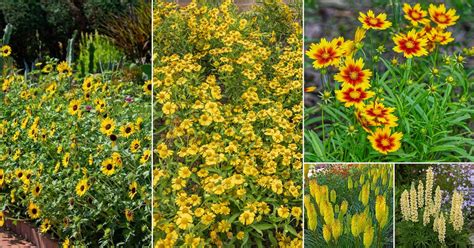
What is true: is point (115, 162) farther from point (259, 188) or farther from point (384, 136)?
point (384, 136)

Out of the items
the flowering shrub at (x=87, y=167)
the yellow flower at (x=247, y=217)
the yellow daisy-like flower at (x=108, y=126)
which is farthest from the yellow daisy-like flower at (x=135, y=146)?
the yellow flower at (x=247, y=217)

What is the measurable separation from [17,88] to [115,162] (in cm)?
154

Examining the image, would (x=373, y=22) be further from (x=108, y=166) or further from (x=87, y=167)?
(x=87, y=167)

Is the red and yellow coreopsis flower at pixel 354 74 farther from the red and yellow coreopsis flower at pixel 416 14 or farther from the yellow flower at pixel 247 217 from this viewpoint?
the yellow flower at pixel 247 217

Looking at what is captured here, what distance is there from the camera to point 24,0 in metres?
6.24

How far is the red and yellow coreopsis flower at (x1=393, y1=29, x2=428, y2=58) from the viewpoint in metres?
2.40

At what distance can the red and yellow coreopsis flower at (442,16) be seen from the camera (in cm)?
240

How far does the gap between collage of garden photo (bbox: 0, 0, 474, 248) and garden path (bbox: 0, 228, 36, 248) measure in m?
0.02

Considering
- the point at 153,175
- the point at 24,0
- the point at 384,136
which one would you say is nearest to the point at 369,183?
the point at 384,136

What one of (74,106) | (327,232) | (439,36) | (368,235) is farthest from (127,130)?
(439,36)

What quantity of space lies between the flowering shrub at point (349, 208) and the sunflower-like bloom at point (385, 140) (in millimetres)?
139

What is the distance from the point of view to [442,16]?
2.42 meters

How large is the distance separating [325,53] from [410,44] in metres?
0.29

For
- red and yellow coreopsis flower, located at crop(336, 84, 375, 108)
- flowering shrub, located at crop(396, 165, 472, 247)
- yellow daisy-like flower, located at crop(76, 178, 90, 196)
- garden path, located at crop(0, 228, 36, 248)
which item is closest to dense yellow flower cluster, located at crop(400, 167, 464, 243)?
flowering shrub, located at crop(396, 165, 472, 247)
